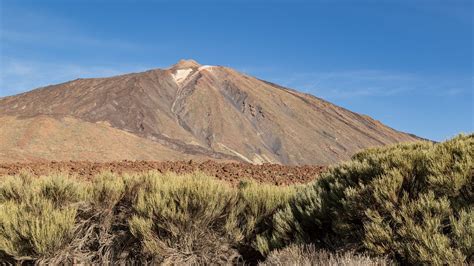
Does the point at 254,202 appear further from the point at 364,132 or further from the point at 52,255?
the point at 364,132

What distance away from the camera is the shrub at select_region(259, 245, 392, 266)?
519 centimetres

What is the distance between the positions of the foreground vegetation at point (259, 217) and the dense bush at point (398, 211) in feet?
0.05

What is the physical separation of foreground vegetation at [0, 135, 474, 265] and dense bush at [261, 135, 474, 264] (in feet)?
0.05

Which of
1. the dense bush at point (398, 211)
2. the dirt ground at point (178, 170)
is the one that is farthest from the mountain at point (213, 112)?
the dense bush at point (398, 211)

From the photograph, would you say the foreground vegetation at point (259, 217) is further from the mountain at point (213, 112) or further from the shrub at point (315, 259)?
the mountain at point (213, 112)

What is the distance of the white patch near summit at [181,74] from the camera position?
126 m

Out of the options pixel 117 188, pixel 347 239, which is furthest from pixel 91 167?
pixel 347 239

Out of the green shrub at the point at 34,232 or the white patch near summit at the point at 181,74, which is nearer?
the green shrub at the point at 34,232

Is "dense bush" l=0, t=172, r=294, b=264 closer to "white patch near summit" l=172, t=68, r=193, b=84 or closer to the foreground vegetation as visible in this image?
the foreground vegetation

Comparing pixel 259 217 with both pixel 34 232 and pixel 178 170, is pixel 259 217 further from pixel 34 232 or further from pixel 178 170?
pixel 178 170

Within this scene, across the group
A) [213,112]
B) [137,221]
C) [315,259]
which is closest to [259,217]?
[137,221]

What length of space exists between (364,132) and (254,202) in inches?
5032

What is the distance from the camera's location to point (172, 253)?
7.07 m

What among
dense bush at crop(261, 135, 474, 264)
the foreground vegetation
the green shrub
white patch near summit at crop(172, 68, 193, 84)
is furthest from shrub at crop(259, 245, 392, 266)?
white patch near summit at crop(172, 68, 193, 84)
